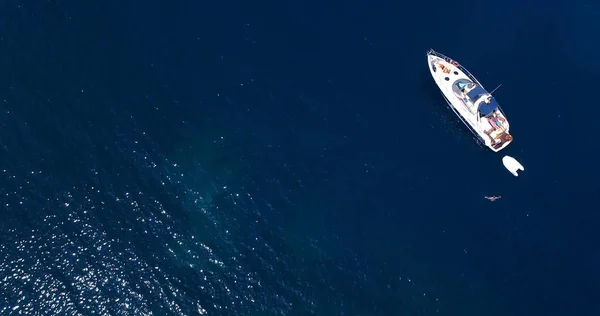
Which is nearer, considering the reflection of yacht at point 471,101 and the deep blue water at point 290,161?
the deep blue water at point 290,161

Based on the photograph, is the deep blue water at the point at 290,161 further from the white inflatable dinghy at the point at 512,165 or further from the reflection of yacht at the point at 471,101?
the reflection of yacht at the point at 471,101

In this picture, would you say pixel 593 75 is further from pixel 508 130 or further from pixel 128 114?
pixel 128 114

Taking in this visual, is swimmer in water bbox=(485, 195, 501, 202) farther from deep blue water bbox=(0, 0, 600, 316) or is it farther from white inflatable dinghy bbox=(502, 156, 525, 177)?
white inflatable dinghy bbox=(502, 156, 525, 177)

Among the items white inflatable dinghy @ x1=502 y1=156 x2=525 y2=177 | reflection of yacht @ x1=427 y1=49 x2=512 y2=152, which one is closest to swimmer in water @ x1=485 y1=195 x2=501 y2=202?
white inflatable dinghy @ x1=502 y1=156 x2=525 y2=177

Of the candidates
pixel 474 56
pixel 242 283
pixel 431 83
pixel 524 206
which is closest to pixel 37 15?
pixel 242 283

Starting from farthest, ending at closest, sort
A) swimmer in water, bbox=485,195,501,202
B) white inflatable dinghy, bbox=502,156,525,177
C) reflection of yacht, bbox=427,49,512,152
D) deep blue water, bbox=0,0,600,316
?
reflection of yacht, bbox=427,49,512,152
white inflatable dinghy, bbox=502,156,525,177
swimmer in water, bbox=485,195,501,202
deep blue water, bbox=0,0,600,316

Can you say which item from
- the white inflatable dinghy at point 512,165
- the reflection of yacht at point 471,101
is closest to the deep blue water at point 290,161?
the white inflatable dinghy at point 512,165
